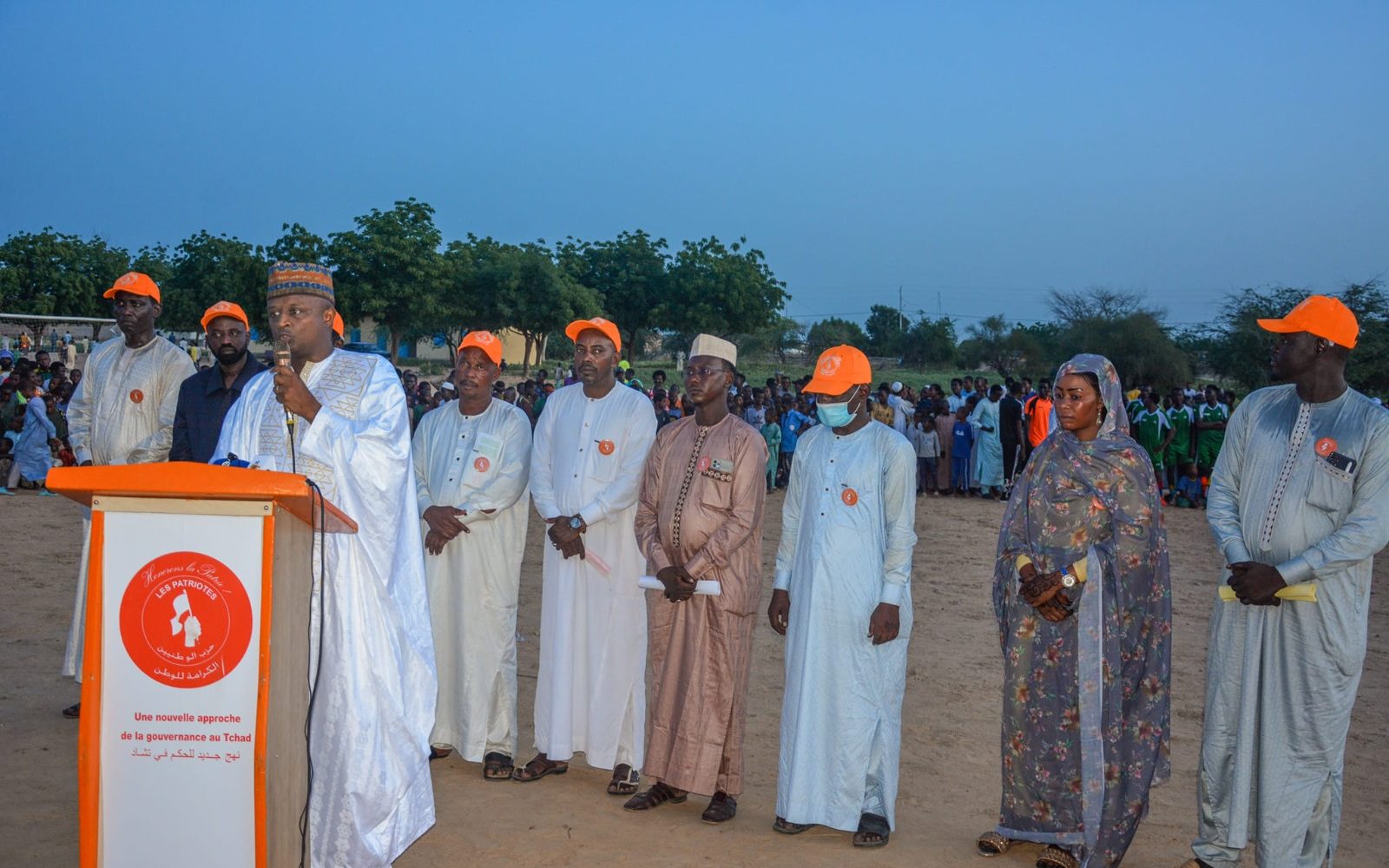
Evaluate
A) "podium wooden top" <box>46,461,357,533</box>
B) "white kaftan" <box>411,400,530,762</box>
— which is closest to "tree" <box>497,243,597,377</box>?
"white kaftan" <box>411,400,530,762</box>

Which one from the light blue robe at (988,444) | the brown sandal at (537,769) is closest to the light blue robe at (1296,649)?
the brown sandal at (537,769)

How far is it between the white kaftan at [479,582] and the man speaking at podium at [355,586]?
198 cm

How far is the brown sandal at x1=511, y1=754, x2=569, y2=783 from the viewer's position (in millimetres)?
6059

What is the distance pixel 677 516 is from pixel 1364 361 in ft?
86.4

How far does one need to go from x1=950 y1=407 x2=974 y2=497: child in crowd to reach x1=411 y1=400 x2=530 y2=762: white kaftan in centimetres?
1536

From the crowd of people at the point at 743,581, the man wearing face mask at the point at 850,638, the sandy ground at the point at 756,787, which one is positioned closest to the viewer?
the crowd of people at the point at 743,581

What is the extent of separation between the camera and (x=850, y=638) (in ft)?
17.3

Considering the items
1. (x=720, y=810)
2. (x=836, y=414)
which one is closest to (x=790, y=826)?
(x=720, y=810)

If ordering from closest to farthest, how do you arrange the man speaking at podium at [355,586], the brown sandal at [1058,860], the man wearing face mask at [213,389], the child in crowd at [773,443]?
1. the man speaking at podium at [355,586]
2. the brown sandal at [1058,860]
3. the man wearing face mask at [213,389]
4. the child in crowd at [773,443]

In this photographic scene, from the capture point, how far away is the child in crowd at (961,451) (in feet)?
68.5

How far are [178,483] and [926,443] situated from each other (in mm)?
18407

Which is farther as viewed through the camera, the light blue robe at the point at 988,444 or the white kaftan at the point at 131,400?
the light blue robe at the point at 988,444

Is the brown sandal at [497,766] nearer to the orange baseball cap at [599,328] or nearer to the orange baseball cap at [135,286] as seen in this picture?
the orange baseball cap at [599,328]

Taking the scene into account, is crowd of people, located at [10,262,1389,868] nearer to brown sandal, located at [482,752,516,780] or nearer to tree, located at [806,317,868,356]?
brown sandal, located at [482,752,516,780]
